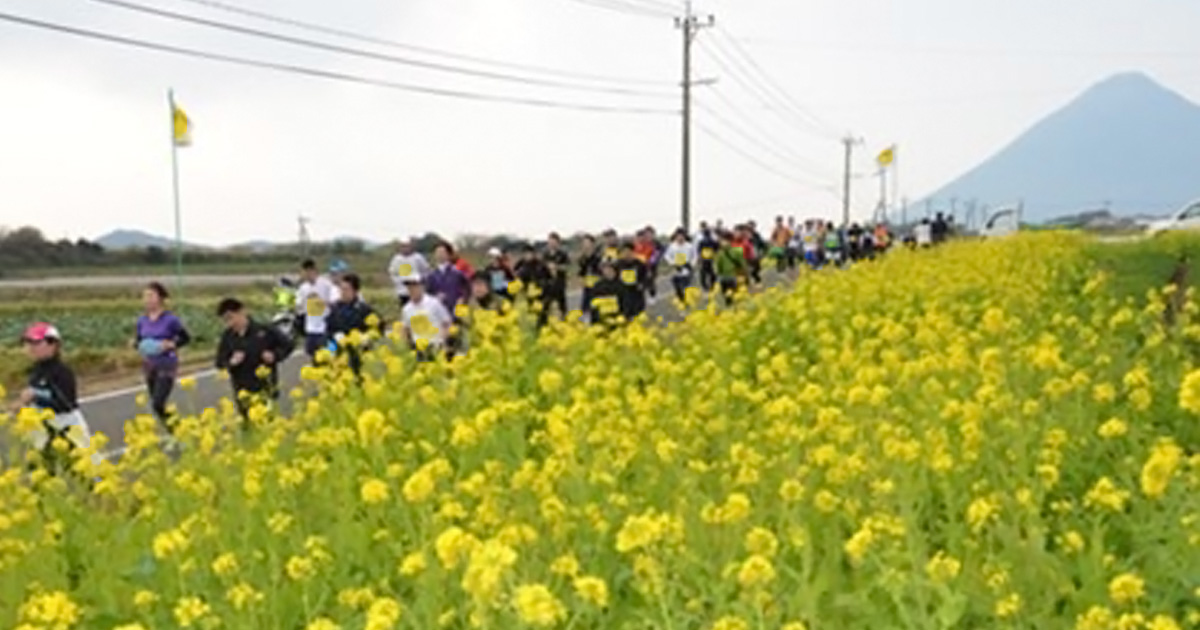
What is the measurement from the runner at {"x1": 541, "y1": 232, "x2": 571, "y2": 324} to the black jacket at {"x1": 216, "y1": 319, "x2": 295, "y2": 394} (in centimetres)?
688

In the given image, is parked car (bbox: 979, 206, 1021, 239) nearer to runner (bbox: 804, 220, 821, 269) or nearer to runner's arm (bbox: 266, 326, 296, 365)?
runner (bbox: 804, 220, 821, 269)

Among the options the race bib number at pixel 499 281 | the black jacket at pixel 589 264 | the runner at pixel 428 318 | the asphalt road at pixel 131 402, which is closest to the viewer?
the runner at pixel 428 318

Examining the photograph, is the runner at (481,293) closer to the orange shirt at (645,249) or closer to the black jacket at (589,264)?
the black jacket at (589,264)

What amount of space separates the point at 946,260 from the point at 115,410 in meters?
12.6

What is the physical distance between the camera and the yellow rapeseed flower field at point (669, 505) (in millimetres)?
4641

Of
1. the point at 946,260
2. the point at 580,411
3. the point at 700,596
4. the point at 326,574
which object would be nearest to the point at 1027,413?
the point at 580,411

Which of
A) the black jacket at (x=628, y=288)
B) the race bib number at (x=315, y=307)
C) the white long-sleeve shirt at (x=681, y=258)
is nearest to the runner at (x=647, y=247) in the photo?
the white long-sleeve shirt at (x=681, y=258)

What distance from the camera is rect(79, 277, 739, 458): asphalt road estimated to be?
1550cm

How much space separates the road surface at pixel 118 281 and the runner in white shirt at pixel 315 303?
37.4 meters

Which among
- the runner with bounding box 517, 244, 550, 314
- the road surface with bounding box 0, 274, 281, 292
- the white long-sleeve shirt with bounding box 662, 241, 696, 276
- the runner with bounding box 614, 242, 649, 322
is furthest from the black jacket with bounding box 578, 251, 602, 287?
the road surface with bounding box 0, 274, 281, 292

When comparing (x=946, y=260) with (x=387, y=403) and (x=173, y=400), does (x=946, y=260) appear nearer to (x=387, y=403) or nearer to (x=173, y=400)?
(x=173, y=400)

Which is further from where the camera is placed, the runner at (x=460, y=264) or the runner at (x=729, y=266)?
the runner at (x=729, y=266)

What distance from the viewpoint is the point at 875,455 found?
671 centimetres

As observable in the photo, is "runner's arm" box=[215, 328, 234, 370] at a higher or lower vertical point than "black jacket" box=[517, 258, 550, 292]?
lower
